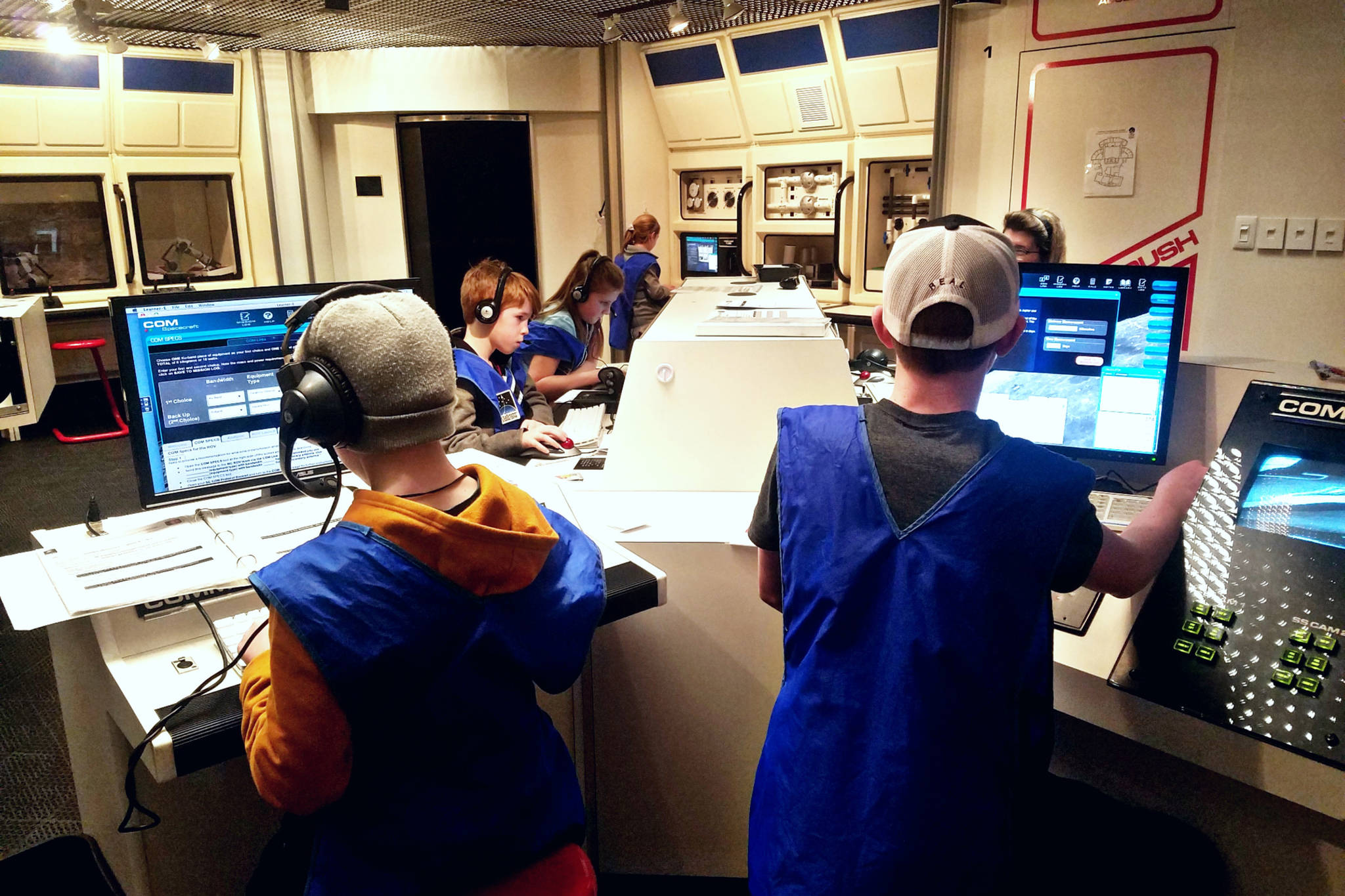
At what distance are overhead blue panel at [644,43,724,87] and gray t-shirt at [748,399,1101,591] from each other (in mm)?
4844

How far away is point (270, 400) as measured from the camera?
5.17 feet

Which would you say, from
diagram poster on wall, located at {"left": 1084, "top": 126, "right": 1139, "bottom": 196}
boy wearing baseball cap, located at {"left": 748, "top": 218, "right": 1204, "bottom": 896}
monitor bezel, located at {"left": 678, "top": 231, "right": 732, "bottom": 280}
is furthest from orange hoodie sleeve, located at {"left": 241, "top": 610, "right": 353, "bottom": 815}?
monitor bezel, located at {"left": 678, "top": 231, "right": 732, "bottom": 280}

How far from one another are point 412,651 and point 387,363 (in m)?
0.31

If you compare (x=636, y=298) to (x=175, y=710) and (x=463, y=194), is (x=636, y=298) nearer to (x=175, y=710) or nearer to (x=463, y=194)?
(x=463, y=194)

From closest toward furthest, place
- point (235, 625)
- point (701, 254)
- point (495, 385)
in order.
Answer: point (235, 625) → point (495, 385) → point (701, 254)

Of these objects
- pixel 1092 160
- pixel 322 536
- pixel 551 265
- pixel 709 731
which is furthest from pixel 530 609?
pixel 551 265

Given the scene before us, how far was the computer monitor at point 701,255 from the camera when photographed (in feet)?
19.5

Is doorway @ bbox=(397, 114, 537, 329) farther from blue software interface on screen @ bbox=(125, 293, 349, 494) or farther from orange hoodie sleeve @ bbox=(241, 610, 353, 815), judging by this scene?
orange hoodie sleeve @ bbox=(241, 610, 353, 815)

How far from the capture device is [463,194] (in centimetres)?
595

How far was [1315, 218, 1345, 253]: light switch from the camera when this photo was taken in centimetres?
304

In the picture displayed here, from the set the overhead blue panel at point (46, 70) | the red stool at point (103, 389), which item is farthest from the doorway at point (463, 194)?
the red stool at point (103, 389)

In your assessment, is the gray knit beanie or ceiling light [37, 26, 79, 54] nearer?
the gray knit beanie

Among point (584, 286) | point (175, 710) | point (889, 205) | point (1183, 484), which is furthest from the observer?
point (889, 205)

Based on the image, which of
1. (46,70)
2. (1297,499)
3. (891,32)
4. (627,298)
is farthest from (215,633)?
(46,70)
